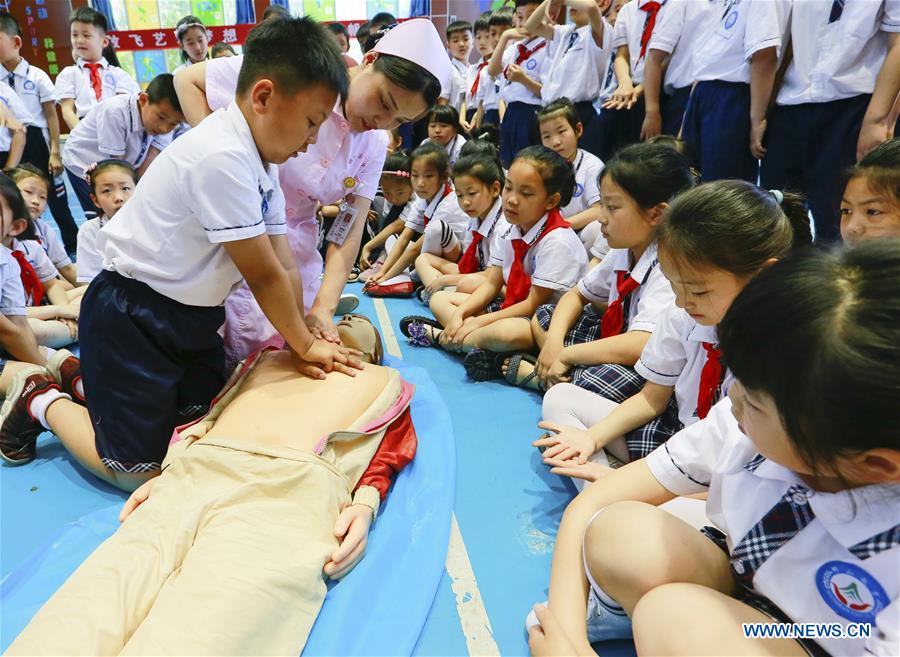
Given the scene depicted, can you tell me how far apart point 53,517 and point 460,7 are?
30.3 ft

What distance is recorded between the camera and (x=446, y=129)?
13.0ft

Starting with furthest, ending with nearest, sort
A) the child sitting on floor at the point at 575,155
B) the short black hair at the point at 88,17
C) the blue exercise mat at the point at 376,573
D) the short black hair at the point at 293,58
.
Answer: the short black hair at the point at 88,17 → the child sitting on floor at the point at 575,155 → the short black hair at the point at 293,58 → the blue exercise mat at the point at 376,573

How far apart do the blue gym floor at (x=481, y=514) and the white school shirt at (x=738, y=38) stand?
1.58 m

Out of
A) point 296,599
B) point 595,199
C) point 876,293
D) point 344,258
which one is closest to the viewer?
point 876,293

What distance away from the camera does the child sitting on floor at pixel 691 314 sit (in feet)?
3.68

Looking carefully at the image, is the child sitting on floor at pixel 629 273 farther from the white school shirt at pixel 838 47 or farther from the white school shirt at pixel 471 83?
the white school shirt at pixel 471 83

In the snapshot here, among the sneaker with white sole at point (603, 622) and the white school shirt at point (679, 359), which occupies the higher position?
the white school shirt at point (679, 359)

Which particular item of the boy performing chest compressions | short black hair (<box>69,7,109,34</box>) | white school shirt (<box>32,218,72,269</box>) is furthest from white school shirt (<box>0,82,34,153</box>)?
the boy performing chest compressions

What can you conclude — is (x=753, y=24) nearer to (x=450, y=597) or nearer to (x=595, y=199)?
(x=595, y=199)

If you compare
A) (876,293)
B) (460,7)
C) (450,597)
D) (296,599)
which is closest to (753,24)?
(876,293)

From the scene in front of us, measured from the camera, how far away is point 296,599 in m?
0.98

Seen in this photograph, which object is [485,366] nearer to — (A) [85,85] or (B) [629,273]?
(B) [629,273]

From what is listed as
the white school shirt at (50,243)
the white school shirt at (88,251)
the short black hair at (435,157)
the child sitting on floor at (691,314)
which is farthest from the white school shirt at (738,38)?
the white school shirt at (50,243)

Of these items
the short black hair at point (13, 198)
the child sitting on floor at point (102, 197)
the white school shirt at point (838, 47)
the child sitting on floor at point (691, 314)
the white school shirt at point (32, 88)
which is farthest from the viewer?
the white school shirt at point (32, 88)
